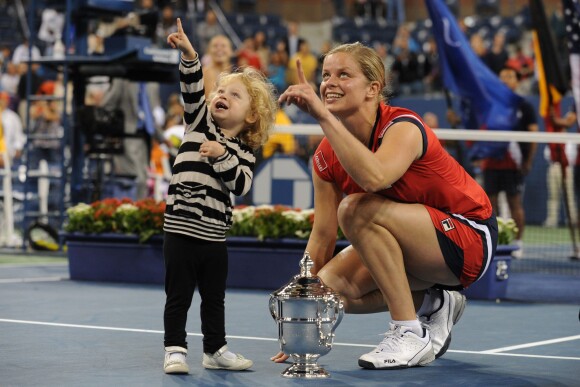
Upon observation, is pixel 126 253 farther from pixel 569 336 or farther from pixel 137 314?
pixel 569 336

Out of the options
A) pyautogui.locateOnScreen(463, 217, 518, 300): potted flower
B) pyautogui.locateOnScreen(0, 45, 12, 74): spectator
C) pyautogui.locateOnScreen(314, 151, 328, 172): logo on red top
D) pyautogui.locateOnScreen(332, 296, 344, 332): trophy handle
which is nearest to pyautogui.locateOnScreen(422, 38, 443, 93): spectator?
pyautogui.locateOnScreen(0, 45, 12, 74): spectator

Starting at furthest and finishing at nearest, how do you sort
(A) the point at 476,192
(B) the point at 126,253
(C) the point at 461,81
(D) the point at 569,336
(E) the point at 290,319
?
(C) the point at 461,81 → (B) the point at 126,253 → (D) the point at 569,336 → (A) the point at 476,192 → (E) the point at 290,319

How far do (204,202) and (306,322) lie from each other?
675 millimetres

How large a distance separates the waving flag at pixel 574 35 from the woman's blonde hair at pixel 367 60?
599 centimetres

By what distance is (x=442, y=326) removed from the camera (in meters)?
5.36

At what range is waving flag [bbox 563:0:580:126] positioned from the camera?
10672 mm

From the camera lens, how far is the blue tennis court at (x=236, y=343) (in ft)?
15.4

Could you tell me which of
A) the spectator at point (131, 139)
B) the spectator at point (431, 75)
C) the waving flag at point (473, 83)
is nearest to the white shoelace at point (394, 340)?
the waving flag at point (473, 83)

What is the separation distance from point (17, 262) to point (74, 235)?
6.53 feet

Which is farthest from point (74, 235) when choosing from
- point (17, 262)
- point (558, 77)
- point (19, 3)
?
point (19, 3)

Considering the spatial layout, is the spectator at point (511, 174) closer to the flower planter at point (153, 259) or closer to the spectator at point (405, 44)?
the flower planter at point (153, 259)

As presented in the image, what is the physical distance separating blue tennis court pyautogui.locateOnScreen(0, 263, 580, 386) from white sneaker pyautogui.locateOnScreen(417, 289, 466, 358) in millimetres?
86

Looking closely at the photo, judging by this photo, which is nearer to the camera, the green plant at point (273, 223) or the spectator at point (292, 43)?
the green plant at point (273, 223)

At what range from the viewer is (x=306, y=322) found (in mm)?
4738
